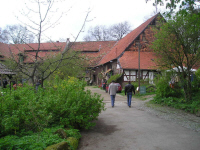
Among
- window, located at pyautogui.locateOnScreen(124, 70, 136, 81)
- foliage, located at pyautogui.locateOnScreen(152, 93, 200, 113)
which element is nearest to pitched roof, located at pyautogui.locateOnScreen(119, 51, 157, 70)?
window, located at pyautogui.locateOnScreen(124, 70, 136, 81)

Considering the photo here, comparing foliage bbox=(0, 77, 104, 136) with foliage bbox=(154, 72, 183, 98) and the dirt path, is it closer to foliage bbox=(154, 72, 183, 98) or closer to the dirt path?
the dirt path

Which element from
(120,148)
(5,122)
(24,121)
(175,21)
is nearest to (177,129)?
(120,148)

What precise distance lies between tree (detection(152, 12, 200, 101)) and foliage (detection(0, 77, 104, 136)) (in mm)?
6804

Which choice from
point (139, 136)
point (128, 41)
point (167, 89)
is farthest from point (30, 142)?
point (128, 41)

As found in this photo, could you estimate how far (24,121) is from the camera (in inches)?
193

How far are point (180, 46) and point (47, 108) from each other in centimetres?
886

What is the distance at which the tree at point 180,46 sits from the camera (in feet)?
36.1

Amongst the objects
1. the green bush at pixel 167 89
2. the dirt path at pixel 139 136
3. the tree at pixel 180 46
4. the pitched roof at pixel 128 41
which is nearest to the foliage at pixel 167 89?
the green bush at pixel 167 89

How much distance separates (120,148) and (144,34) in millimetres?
24426

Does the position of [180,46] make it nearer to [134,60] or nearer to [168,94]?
[168,94]

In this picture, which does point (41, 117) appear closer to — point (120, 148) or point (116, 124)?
point (120, 148)

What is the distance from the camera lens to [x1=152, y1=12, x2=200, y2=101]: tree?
11.0 m

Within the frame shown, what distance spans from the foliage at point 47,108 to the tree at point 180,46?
6.80m

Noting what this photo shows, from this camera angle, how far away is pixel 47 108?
5.83m
